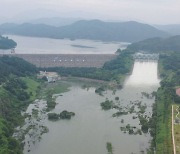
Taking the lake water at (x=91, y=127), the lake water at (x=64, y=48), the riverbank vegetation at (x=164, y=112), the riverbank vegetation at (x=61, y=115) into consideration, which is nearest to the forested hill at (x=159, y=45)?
the lake water at (x=64, y=48)

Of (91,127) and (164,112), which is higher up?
(164,112)

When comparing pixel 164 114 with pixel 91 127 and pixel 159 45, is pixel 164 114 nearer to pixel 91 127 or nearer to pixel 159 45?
pixel 91 127

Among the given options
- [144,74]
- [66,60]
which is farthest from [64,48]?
[144,74]

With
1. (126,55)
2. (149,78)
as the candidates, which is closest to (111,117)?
(149,78)

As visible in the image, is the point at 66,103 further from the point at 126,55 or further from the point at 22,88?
the point at 126,55

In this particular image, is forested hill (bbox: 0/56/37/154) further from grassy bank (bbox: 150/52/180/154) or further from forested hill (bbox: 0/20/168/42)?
forested hill (bbox: 0/20/168/42)

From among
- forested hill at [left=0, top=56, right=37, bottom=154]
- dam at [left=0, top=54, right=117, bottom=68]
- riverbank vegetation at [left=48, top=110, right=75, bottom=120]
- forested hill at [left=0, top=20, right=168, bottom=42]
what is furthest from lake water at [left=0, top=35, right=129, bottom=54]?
riverbank vegetation at [left=48, top=110, right=75, bottom=120]
